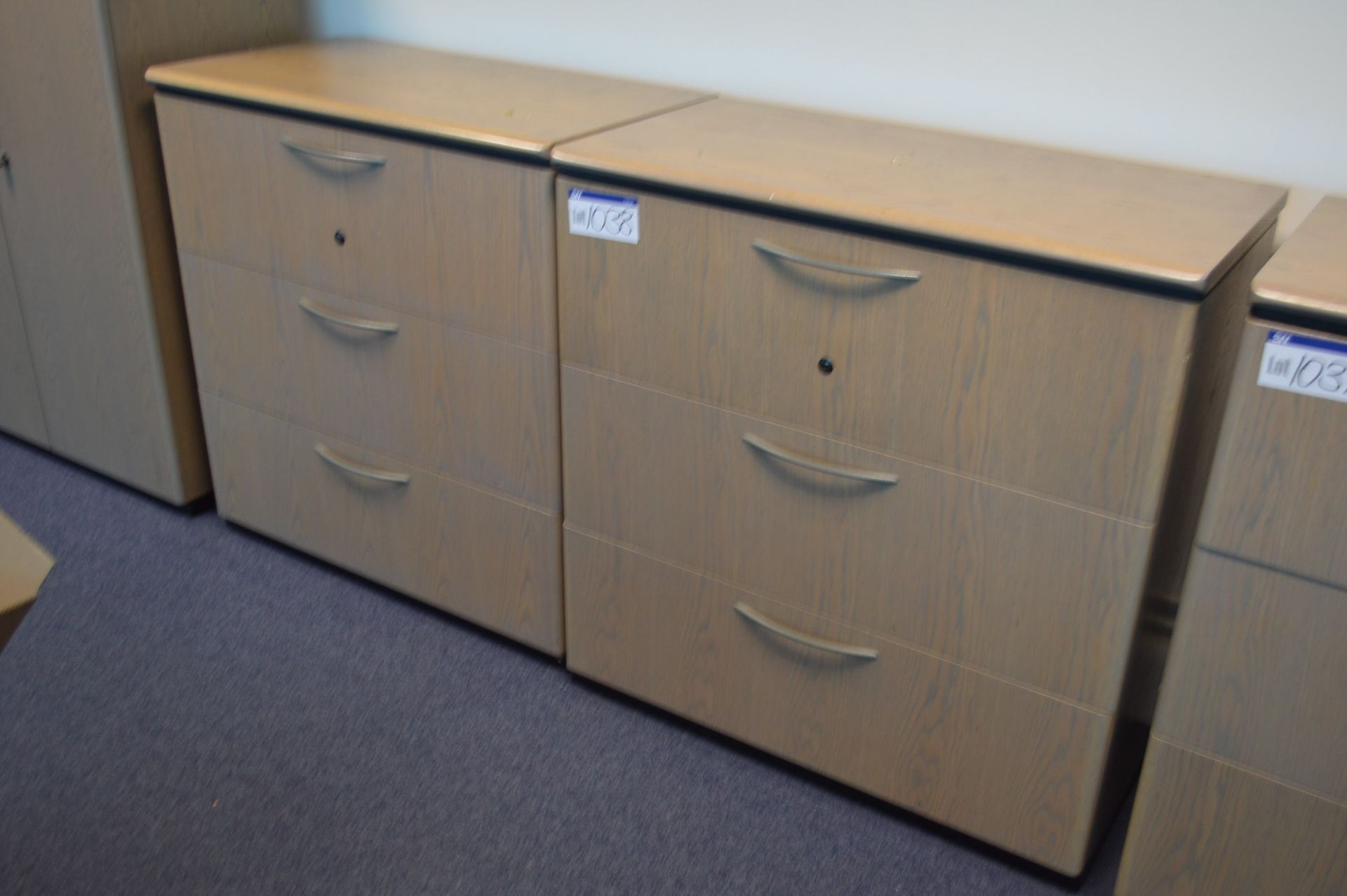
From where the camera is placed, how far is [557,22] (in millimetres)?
2057

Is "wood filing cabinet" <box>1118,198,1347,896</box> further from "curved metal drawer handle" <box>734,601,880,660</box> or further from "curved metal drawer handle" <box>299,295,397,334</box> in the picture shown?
"curved metal drawer handle" <box>299,295,397,334</box>

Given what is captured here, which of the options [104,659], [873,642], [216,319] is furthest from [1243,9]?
[104,659]

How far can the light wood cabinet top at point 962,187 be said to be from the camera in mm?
1271

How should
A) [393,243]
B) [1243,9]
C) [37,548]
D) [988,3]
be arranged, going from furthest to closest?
[393,243], [988,3], [1243,9], [37,548]

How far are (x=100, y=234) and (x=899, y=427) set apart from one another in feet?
4.93

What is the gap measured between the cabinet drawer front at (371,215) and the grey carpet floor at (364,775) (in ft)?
1.91

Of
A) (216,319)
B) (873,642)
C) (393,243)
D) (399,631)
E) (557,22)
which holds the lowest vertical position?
(399,631)

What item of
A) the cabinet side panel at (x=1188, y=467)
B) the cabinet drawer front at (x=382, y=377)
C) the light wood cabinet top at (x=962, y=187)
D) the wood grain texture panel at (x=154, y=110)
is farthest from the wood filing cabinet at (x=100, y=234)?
the cabinet side panel at (x=1188, y=467)

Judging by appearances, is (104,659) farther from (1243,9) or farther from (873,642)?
(1243,9)

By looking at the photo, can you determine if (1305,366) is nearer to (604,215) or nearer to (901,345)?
(901,345)

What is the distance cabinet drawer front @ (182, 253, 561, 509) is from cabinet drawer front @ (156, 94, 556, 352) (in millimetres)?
33

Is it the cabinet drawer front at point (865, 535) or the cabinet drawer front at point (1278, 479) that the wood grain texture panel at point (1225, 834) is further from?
the cabinet drawer front at point (1278, 479)

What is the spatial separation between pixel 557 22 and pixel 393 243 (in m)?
0.54

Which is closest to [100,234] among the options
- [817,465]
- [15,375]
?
[15,375]
